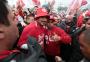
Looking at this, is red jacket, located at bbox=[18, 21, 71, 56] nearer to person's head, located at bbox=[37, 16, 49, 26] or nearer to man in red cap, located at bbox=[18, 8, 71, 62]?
man in red cap, located at bbox=[18, 8, 71, 62]

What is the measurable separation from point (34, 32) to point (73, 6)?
10.5 feet

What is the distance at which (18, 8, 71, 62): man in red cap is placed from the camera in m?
4.96

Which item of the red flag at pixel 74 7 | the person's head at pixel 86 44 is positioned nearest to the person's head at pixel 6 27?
the person's head at pixel 86 44

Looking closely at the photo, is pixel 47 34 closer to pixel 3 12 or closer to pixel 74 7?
pixel 74 7

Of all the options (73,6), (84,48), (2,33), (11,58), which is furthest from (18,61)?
(73,6)

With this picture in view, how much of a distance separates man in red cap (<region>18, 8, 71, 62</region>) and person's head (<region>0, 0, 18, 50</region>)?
325cm

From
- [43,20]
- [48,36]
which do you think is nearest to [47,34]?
[48,36]

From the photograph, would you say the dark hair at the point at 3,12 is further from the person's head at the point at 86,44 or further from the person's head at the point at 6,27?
the person's head at the point at 86,44

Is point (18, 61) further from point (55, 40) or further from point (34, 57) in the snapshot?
point (55, 40)

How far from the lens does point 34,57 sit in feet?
4.94

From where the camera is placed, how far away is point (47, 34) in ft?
16.7

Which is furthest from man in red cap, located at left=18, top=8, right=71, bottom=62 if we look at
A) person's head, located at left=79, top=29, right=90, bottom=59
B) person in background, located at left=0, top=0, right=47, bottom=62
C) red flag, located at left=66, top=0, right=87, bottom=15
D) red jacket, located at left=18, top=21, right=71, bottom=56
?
person in background, located at left=0, top=0, right=47, bottom=62

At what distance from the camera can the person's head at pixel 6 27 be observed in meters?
1.52

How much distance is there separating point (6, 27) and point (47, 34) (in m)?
3.55
